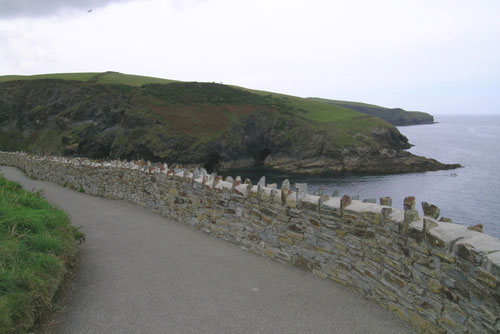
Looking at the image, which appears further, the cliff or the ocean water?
the cliff

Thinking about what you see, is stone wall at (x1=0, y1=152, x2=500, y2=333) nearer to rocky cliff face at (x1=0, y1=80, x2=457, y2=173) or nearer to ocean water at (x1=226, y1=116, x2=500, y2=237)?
ocean water at (x1=226, y1=116, x2=500, y2=237)

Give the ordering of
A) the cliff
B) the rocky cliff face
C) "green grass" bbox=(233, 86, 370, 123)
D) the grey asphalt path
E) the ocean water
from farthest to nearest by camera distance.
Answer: the cliff < "green grass" bbox=(233, 86, 370, 123) < the rocky cliff face < the ocean water < the grey asphalt path

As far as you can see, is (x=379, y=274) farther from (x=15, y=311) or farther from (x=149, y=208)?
(x=149, y=208)

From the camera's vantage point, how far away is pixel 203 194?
905cm

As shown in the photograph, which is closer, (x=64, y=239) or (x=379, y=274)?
(x=379, y=274)

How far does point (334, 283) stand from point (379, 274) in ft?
3.58

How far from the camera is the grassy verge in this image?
4332mm

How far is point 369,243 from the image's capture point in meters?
5.22

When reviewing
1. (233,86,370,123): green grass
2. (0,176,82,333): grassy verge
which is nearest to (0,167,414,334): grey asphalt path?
(0,176,82,333): grassy verge

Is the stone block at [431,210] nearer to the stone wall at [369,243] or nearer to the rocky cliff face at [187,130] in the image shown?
the stone wall at [369,243]

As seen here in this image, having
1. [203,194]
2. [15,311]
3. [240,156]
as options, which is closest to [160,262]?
[203,194]

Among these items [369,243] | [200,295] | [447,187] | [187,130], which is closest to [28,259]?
[200,295]

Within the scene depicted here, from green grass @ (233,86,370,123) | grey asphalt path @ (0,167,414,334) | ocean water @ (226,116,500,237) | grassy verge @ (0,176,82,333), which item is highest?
green grass @ (233,86,370,123)

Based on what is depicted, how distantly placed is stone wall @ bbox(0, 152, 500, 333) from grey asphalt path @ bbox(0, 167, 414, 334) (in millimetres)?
330
